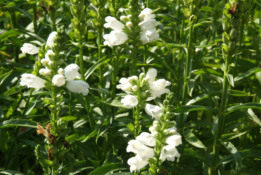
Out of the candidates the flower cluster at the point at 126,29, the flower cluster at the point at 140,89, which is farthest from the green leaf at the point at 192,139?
the flower cluster at the point at 126,29

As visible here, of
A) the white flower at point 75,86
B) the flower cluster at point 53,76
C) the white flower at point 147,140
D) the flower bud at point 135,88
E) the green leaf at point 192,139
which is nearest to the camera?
the white flower at point 147,140

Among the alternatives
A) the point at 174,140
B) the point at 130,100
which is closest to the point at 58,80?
the point at 130,100

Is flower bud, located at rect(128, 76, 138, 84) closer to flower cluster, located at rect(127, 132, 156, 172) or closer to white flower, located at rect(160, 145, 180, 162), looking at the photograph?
flower cluster, located at rect(127, 132, 156, 172)

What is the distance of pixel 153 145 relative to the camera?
2914 mm

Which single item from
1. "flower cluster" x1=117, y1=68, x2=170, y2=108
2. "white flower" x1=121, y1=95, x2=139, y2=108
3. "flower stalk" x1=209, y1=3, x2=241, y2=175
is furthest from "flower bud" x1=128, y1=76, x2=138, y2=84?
"flower stalk" x1=209, y1=3, x2=241, y2=175

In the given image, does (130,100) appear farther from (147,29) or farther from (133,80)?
(147,29)

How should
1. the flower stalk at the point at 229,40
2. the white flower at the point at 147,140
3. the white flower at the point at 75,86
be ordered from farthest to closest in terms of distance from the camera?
the flower stalk at the point at 229,40 < the white flower at the point at 75,86 < the white flower at the point at 147,140

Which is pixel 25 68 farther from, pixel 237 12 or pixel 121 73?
pixel 237 12

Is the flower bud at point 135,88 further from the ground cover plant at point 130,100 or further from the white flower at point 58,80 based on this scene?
the white flower at point 58,80

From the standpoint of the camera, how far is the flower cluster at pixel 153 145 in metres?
2.79

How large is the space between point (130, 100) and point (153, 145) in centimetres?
43

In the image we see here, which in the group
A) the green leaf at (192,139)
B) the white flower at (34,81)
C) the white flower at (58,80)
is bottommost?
the green leaf at (192,139)

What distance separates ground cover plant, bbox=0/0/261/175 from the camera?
302 cm

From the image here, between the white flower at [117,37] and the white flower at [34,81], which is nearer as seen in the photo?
the white flower at [34,81]
